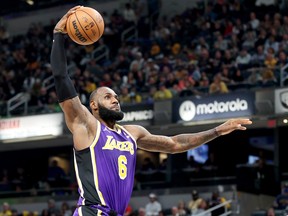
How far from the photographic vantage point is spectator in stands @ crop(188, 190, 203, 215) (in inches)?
949

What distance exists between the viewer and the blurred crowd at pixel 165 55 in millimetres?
26884

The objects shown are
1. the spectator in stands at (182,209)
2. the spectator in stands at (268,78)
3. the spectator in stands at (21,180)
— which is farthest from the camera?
the spectator in stands at (21,180)

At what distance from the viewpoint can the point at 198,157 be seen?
29172 millimetres

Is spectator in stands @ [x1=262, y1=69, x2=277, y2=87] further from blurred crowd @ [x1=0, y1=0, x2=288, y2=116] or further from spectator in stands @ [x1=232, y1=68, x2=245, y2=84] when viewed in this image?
spectator in stands @ [x1=232, y1=68, x2=245, y2=84]

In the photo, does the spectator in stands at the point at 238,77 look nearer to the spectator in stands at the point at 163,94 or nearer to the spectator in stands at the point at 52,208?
the spectator in stands at the point at 163,94

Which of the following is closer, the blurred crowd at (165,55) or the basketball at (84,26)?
the basketball at (84,26)

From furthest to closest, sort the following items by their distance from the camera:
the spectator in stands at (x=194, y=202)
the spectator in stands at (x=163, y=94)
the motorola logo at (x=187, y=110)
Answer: the spectator in stands at (x=163, y=94), the motorola logo at (x=187, y=110), the spectator in stands at (x=194, y=202)

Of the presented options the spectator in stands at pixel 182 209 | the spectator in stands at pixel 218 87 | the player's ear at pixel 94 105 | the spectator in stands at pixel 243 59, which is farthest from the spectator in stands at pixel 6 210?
the player's ear at pixel 94 105

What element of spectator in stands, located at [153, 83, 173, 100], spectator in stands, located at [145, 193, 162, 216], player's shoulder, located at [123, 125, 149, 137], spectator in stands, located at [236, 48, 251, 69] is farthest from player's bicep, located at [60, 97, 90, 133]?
spectator in stands, located at [236, 48, 251, 69]

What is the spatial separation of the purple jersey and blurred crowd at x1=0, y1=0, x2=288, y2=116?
55.0ft

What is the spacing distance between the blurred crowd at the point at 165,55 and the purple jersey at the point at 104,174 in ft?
55.0

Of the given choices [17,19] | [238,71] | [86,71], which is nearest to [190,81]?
[238,71]

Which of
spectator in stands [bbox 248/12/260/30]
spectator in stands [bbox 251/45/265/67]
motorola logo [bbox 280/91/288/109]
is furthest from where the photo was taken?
spectator in stands [bbox 248/12/260/30]

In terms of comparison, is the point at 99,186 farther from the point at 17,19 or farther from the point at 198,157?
the point at 17,19
